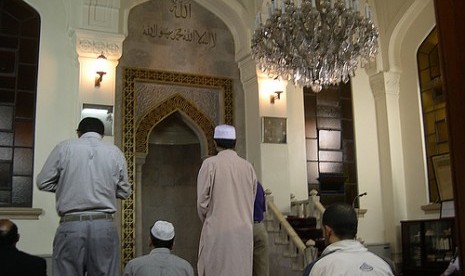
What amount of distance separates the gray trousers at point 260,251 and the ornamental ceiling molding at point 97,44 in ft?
14.5

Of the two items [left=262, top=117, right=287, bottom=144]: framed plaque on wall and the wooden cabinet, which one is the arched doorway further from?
the wooden cabinet

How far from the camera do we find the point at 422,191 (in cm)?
1023

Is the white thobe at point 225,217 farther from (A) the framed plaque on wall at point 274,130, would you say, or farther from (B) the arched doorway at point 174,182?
(B) the arched doorway at point 174,182

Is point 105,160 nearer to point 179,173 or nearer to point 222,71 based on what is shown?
point 222,71

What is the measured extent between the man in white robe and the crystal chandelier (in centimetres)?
352

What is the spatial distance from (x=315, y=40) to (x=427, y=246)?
4.48 metres

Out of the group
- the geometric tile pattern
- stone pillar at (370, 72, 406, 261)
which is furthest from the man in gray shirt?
stone pillar at (370, 72, 406, 261)

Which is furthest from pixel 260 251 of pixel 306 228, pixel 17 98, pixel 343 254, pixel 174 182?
pixel 174 182

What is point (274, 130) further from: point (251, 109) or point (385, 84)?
point (385, 84)

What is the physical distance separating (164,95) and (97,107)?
144 centimetres

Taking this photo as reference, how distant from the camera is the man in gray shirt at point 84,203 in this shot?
10.8ft

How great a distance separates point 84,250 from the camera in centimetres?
329

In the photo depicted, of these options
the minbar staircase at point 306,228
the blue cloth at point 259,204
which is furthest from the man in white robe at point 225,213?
the minbar staircase at point 306,228

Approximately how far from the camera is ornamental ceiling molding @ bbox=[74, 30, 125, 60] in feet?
26.4
